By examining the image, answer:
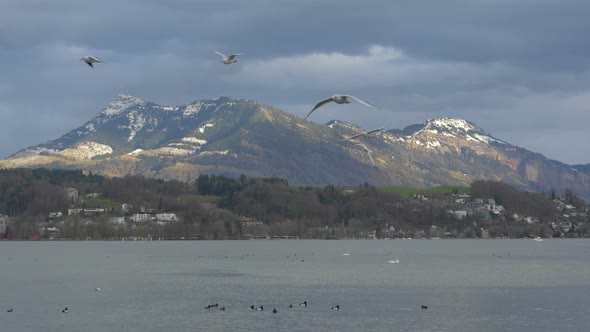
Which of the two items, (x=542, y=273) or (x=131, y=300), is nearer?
(x=131, y=300)

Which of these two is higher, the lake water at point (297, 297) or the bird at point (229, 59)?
the bird at point (229, 59)

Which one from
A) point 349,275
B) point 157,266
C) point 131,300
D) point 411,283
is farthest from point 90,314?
point 157,266

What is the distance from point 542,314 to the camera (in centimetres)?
8519

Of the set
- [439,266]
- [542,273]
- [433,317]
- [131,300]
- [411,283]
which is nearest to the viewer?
[433,317]

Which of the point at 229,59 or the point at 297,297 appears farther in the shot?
the point at 297,297

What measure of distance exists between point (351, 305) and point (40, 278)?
6108cm

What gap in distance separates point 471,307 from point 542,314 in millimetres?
8340

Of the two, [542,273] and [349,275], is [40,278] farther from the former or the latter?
[542,273]

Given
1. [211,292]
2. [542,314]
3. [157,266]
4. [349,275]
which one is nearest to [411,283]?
[349,275]

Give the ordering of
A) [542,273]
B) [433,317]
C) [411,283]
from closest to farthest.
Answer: [433,317]
[411,283]
[542,273]

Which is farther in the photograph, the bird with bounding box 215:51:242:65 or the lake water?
the lake water

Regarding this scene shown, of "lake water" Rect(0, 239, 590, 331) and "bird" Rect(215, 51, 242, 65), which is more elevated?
"bird" Rect(215, 51, 242, 65)

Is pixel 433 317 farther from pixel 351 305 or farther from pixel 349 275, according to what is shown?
pixel 349 275

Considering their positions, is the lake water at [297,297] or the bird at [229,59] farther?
the lake water at [297,297]
